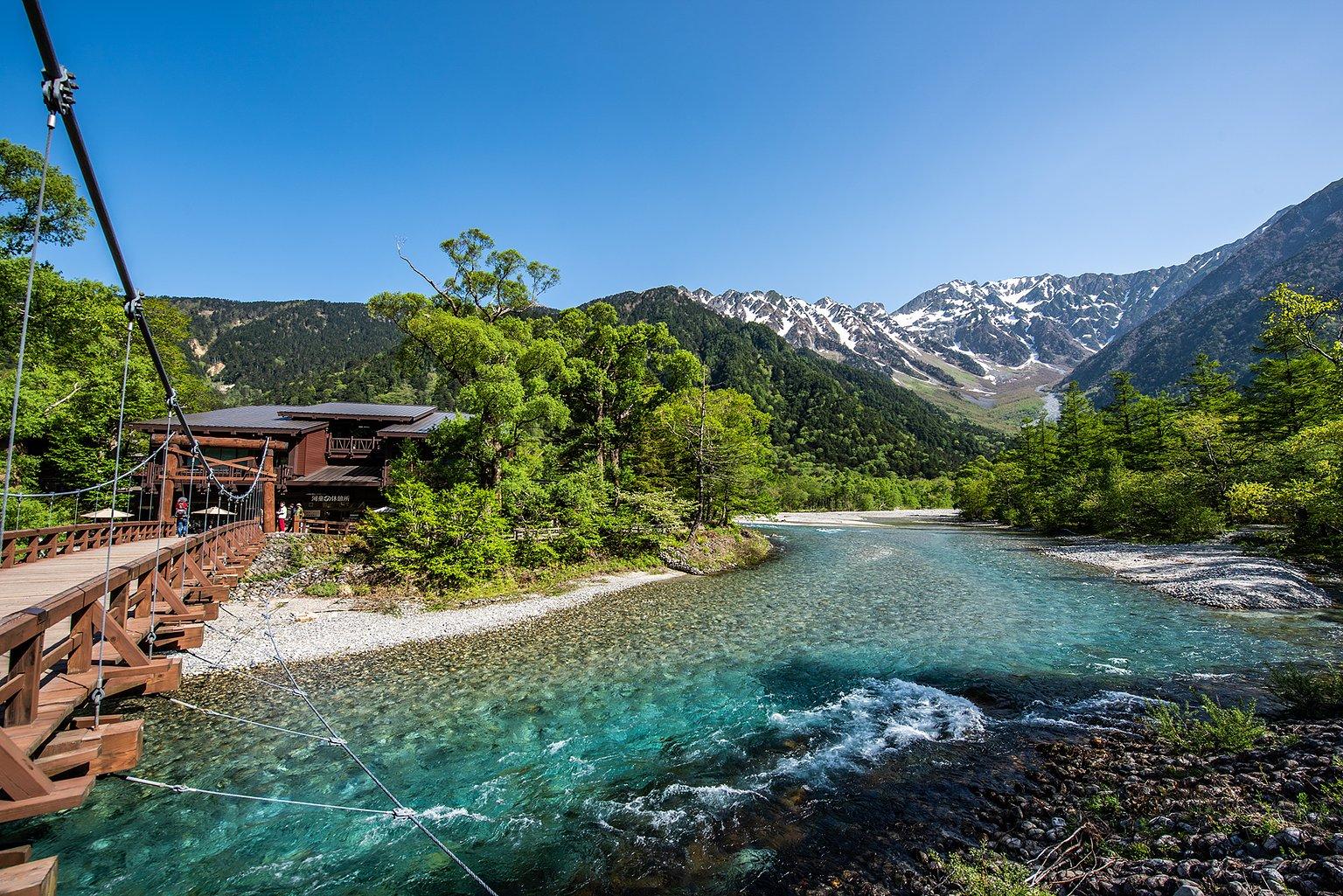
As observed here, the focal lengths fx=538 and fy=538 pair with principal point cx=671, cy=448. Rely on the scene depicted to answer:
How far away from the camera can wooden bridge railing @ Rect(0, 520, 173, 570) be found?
935cm

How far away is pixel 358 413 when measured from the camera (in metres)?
29.2

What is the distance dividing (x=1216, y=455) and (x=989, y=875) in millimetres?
36210

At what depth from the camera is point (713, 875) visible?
5.82 meters

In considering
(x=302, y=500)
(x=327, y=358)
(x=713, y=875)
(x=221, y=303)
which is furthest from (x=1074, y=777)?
(x=221, y=303)

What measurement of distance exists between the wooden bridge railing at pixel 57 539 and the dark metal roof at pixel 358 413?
1271cm

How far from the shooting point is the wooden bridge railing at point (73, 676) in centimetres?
404

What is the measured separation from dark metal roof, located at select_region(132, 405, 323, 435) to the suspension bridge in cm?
1354

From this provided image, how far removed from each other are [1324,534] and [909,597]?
17.4m

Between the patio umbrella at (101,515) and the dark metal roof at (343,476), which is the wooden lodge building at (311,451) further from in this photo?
the patio umbrella at (101,515)

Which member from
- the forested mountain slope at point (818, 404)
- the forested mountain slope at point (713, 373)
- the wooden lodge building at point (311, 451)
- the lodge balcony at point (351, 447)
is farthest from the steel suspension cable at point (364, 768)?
the forested mountain slope at point (818, 404)

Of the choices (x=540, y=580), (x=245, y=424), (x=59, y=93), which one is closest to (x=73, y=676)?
(x=59, y=93)

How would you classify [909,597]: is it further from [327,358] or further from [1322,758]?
[327,358]

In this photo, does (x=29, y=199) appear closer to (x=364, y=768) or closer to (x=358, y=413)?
(x=358, y=413)

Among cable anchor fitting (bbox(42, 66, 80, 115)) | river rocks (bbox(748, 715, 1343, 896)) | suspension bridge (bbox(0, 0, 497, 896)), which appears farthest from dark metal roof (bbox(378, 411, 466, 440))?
river rocks (bbox(748, 715, 1343, 896))
